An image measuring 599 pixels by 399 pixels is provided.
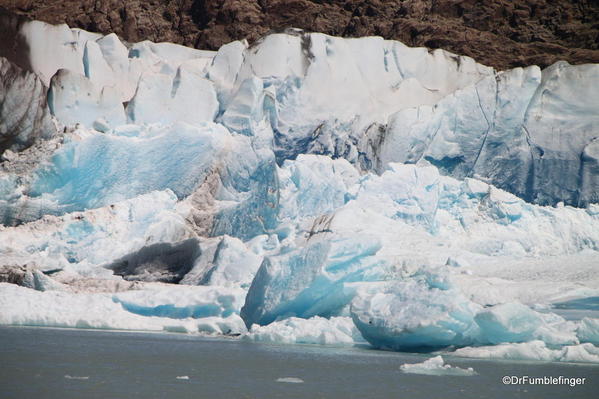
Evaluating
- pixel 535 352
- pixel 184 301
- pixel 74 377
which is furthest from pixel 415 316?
pixel 184 301

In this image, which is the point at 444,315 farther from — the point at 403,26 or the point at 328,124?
the point at 403,26

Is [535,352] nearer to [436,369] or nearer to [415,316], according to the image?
[415,316]

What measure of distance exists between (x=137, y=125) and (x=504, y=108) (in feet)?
28.1

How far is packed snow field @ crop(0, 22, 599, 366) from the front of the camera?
1380 cm

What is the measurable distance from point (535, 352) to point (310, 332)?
3195 mm

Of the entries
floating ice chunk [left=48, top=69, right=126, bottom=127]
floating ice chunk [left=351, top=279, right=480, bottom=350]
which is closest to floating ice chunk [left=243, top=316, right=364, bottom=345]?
floating ice chunk [left=351, top=279, right=480, bottom=350]

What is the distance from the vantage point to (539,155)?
2259 cm

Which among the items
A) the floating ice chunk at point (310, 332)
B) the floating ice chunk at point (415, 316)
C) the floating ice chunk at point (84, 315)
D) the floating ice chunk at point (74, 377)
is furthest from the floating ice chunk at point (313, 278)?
the floating ice chunk at point (74, 377)

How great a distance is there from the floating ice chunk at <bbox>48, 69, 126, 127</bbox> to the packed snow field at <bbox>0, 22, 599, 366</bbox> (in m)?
0.05

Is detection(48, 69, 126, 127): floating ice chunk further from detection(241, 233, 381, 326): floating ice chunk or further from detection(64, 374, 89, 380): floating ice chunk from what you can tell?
detection(64, 374, 89, 380): floating ice chunk

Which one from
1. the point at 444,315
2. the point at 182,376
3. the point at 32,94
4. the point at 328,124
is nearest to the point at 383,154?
the point at 328,124

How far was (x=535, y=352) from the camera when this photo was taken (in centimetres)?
1212

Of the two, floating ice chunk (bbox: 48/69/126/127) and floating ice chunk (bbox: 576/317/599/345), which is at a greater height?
floating ice chunk (bbox: 48/69/126/127)

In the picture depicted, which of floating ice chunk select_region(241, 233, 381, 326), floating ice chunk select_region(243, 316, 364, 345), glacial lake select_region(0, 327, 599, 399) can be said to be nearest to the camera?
glacial lake select_region(0, 327, 599, 399)
